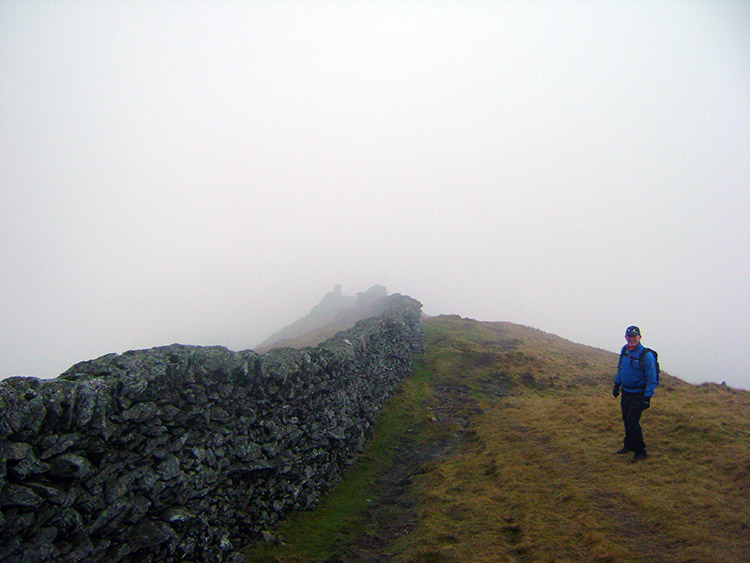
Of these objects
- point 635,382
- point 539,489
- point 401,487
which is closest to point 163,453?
point 401,487

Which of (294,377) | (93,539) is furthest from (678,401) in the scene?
(93,539)

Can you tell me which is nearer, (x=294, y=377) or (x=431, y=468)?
(x=294, y=377)

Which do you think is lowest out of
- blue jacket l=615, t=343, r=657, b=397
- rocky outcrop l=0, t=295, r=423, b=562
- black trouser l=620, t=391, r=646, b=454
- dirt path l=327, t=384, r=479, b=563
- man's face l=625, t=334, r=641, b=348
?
dirt path l=327, t=384, r=479, b=563

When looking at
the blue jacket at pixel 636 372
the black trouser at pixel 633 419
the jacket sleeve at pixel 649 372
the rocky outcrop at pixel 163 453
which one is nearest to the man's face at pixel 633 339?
the blue jacket at pixel 636 372

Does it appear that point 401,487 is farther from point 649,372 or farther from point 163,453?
point 649,372

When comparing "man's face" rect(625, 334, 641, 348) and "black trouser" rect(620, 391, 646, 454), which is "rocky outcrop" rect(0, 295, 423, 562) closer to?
"black trouser" rect(620, 391, 646, 454)

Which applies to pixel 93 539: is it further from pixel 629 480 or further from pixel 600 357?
pixel 600 357

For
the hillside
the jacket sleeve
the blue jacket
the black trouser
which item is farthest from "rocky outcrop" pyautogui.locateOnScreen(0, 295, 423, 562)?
the jacket sleeve

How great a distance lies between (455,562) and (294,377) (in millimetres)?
5676

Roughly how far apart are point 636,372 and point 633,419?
1.28 m

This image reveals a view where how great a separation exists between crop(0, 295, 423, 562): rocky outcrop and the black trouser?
8052 mm

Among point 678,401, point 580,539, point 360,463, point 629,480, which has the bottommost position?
point 360,463

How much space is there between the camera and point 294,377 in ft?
37.4

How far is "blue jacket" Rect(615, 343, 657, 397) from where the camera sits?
10797 mm
